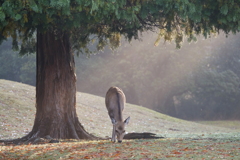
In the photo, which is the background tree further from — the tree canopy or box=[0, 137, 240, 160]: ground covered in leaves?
box=[0, 137, 240, 160]: ground covered in leaves

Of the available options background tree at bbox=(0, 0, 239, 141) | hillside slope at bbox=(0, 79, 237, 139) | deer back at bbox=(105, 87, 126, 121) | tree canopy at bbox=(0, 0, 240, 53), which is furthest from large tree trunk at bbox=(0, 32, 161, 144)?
hillside slope at bbox=(0, 79, 237, 139)

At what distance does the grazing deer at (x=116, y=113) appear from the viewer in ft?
42.3

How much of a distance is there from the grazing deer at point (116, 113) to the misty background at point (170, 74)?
109 feet

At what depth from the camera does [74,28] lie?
1530 centimetres

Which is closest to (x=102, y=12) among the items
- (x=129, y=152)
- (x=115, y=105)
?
(x=129, y=152)

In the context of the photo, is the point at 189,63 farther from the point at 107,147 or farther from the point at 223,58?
the point at 107,147

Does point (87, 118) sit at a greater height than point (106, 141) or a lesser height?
greater

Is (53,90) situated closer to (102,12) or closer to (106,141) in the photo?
(106,141)

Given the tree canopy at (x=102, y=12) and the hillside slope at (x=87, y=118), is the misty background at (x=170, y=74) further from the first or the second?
the tree canopy at (x=102, y=12)

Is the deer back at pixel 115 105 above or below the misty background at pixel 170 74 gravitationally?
below

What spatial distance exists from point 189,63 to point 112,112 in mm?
37466

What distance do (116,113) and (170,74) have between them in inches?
1481

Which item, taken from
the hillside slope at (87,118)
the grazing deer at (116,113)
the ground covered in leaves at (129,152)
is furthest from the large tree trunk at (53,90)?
the hillside slope at (87,118)

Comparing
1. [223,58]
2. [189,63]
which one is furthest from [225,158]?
[223,58]
